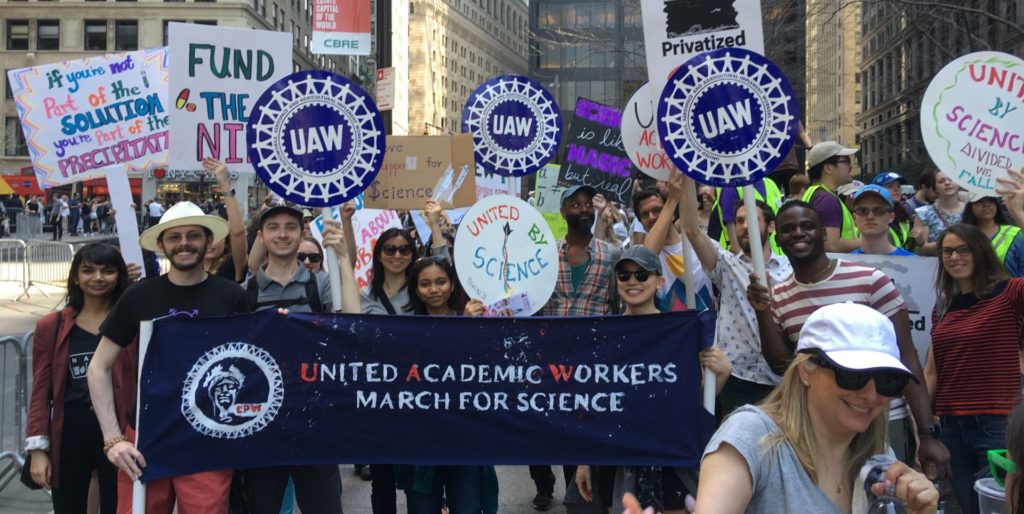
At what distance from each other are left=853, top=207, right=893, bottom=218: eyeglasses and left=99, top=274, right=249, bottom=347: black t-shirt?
3.49 m

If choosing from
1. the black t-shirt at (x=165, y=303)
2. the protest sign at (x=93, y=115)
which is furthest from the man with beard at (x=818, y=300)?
the protest sign at (x=93, y=115)

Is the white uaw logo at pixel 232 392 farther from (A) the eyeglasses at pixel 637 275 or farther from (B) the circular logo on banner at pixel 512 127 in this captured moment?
(B) the circular logo on banner at pixel 512 127

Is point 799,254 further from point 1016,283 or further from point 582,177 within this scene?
point 582,177

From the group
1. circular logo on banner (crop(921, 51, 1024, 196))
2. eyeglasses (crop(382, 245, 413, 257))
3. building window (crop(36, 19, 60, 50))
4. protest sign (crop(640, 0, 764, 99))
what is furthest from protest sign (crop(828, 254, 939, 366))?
building window (crop(36, 19, 60, 50))

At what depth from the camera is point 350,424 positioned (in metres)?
4.56

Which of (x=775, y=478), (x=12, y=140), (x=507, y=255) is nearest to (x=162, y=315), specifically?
(x=507, y=255)

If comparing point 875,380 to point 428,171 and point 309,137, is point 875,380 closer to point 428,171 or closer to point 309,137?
point 309,137

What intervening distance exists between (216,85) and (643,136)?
285cm

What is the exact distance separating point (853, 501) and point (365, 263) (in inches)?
257

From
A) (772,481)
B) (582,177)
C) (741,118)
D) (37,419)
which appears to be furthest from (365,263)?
(772,481)

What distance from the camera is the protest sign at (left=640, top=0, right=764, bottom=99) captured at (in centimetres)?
511

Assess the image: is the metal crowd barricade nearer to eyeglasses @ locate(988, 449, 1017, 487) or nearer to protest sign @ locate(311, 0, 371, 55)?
eyeglasses @ locate(988, 449, 1017, 487)

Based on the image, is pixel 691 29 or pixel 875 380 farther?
pixel 691 29

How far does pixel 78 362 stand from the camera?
191 inches
